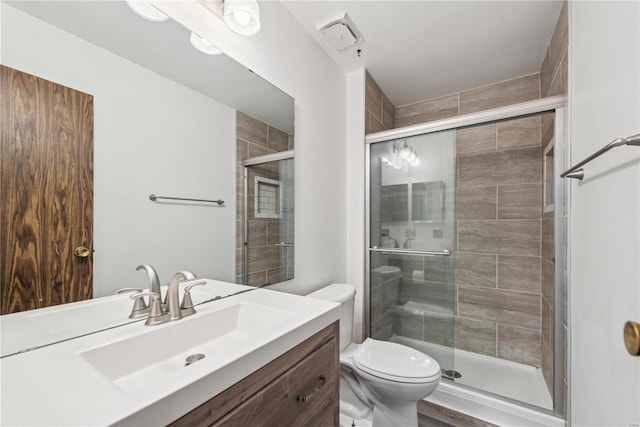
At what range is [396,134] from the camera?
1868mm

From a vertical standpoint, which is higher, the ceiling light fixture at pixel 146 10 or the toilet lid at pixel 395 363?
the ceiling light fixture at pixel 146 10

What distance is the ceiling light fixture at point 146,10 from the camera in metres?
0.83

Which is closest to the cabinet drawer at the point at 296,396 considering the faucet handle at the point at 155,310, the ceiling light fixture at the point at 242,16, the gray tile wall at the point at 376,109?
the faucet handle at the point at 155,310

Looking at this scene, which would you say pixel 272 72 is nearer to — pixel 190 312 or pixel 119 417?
pixel 190 312

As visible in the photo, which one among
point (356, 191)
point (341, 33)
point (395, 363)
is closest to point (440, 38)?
point (341, 33)

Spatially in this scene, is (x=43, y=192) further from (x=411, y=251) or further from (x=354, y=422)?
(x=411, y=251)

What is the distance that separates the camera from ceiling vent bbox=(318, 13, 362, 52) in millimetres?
1497

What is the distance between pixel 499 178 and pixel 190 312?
232 cm

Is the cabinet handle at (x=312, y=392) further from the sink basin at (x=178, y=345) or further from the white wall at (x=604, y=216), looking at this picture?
the white wall at (x=604, y=216)

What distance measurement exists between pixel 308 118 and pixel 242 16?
2.02ft

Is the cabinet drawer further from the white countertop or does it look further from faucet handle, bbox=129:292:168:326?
faucet handle, bbox=129:292:168:326

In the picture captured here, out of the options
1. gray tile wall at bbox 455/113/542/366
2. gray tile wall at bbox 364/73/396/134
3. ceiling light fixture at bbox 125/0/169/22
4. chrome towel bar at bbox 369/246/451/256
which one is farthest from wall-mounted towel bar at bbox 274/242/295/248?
gray tile wall at bbox 455/113/542/366

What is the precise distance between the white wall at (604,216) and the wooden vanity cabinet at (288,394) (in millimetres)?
790

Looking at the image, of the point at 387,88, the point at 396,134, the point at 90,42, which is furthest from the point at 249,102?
the point at 387,88
